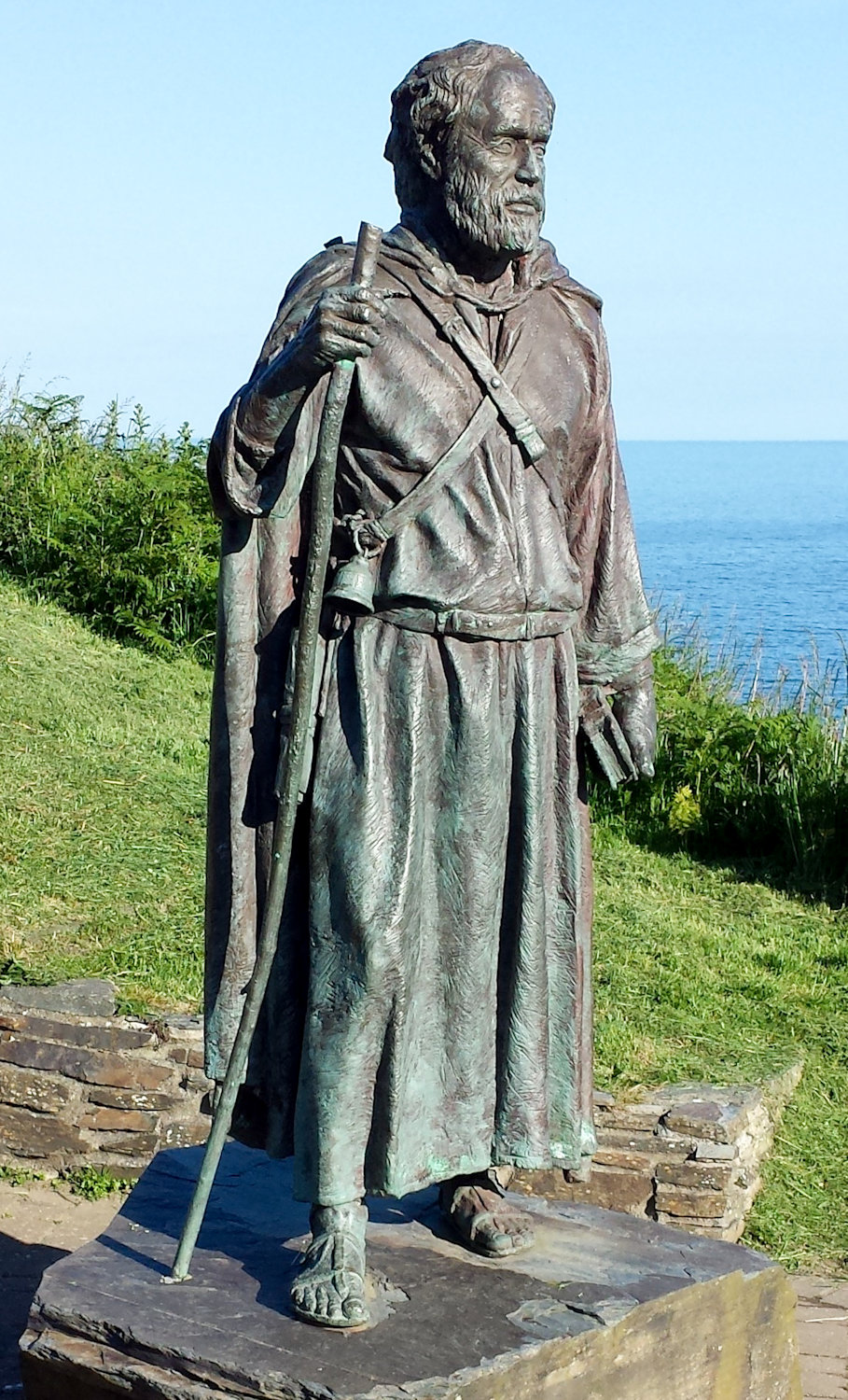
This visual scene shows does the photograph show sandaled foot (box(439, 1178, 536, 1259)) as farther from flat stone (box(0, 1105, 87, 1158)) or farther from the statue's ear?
flat stone (box(0, 1105, 87, 1158))

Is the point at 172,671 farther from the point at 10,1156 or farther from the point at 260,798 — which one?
the point at 260,798

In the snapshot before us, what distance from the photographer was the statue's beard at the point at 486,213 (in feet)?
→ 11.7

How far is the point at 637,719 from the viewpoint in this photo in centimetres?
406

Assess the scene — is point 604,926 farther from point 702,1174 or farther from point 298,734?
point 298,734

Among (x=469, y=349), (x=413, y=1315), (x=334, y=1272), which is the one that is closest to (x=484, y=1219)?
(x=413, y=1315)

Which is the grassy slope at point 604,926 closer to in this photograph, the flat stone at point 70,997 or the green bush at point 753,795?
the flat stone at point 70,997

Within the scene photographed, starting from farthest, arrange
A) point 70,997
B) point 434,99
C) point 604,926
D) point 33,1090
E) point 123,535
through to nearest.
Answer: point 123,535
point 604,926
point 70,997
point 33,1090
point 434,99

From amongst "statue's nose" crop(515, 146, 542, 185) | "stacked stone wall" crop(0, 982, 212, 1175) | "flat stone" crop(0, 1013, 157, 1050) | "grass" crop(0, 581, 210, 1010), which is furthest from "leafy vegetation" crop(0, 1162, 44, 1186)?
"statue's nose" crop(515, 146, 542, 185)

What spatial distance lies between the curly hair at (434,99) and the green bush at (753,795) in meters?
5.52

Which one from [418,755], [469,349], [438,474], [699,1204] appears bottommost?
[699,1204]

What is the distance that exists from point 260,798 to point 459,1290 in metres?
1.09

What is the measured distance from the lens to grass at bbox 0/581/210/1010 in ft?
22.3

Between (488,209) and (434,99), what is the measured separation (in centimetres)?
23

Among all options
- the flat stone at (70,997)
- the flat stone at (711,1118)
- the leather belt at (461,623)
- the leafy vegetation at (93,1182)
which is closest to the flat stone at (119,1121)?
the leafy vegetation at (93,1182)
